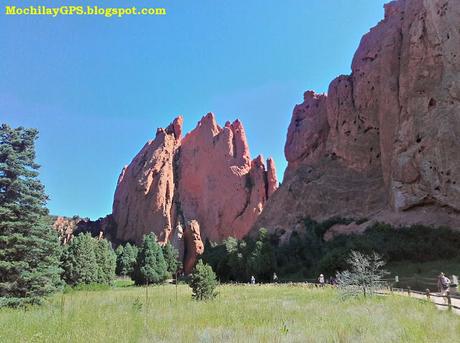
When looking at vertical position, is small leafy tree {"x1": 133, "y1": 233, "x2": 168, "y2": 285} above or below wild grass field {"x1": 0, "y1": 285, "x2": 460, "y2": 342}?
above

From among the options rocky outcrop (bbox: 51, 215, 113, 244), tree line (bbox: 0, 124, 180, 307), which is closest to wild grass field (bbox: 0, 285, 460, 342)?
tree line (bbox: 0, 124, 180, 307)

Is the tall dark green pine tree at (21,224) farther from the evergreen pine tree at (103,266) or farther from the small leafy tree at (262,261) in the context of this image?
the evergreen pine tree at (103,266)

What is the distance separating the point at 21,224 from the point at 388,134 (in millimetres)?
47002

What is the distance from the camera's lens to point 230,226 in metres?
89.9

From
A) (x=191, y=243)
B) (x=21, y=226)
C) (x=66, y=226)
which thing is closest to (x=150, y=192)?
(x=191, y=243)

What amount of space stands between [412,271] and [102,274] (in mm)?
35957

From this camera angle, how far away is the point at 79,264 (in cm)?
4444

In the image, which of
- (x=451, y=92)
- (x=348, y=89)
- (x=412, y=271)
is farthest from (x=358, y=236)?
(x=348, y=89)

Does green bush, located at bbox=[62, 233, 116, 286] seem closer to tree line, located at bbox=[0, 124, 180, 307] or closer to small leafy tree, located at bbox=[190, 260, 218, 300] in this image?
small leafy tree, located at bbox=[190, 260, 218, 300]

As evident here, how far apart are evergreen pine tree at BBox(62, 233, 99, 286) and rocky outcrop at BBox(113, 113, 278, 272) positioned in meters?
40.1

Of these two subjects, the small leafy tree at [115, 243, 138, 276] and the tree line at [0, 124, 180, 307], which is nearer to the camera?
the tree line at [0, 124, 180, 307]

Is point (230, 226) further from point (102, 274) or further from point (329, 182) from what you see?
point (102, 274)

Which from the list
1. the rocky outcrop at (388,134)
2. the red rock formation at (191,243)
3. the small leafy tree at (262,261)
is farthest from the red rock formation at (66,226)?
the small leafy tree at (262,261)

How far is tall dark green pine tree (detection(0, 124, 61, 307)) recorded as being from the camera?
14.5 meters
